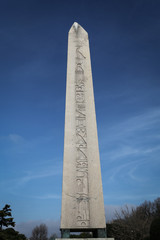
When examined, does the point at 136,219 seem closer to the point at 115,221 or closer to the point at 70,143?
the point at 115,221

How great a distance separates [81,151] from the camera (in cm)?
546

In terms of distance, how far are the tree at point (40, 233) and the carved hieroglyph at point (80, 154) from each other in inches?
1478

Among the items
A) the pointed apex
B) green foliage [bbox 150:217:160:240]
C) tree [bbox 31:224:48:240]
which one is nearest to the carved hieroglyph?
the pointed apex

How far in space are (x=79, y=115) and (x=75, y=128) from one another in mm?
433

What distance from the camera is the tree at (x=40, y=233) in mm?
36906

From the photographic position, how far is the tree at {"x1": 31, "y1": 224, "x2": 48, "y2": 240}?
3691 cm

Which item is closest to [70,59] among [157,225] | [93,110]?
[93,110]

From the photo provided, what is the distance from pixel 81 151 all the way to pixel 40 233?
1519 inches

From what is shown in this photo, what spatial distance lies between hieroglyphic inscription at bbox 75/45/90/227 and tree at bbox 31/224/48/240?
1479 inches

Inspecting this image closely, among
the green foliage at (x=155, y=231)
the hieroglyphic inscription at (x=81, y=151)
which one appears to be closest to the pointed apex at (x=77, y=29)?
the hieroglyphic inscription at (x=81, y=151)

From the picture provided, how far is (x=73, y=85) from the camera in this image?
6512 millimetres

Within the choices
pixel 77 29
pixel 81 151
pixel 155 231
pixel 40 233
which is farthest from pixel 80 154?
pixel 40 233

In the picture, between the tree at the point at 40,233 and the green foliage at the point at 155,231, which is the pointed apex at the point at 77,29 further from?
the tree at the point at 40,233

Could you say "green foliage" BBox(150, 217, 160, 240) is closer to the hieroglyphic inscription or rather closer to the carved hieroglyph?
the carved hieroglyph
